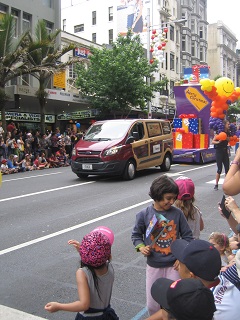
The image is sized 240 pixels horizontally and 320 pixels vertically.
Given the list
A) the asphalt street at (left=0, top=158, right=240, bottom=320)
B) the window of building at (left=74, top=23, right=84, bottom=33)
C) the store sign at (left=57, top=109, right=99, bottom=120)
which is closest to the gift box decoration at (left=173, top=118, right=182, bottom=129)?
the asphalt street at (left=0, top=158, right=240, bottom=320)

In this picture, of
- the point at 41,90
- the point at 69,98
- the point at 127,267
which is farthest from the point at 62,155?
the point at 127,267

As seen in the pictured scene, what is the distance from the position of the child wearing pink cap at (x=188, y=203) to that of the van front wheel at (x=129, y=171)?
878 centimetres

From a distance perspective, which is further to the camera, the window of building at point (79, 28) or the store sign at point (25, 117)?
the window of building at point (79, 28)

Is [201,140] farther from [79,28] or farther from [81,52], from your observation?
[79,28]

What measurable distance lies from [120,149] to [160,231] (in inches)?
357

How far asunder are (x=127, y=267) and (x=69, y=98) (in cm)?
2103

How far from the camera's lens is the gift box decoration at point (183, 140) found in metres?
18.5

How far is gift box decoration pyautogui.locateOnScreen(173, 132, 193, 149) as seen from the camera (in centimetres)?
1852

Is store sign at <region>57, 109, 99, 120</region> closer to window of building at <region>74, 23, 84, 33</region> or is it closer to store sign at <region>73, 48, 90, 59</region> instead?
store sign at <region>73, 48, 90, 59</region>

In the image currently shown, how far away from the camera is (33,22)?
26.3 meters

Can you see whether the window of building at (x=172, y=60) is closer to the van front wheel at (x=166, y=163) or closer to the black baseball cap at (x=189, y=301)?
the van front wheel at (x=166, y=163)

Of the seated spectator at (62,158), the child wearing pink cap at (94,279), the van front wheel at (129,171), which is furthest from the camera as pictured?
the seated spectator at (62,158)

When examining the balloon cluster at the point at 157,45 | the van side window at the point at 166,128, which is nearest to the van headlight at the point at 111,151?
the van side window at the point at 166,128

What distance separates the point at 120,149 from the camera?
12.3 m
